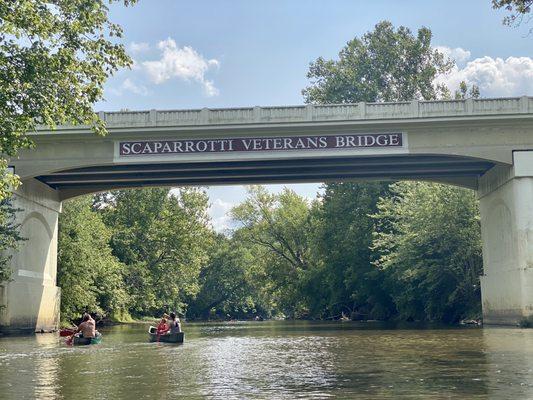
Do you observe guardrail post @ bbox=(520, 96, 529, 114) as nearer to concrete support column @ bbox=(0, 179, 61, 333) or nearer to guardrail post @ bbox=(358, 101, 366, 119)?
guardrail post @ bbox=(358, 101, 366, 119)

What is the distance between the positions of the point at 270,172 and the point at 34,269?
14519 millimetres

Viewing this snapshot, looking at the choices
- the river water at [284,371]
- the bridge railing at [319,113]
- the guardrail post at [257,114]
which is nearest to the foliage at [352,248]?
the bridge railing at [319,113]

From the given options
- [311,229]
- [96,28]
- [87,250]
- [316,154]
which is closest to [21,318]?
[87,250]

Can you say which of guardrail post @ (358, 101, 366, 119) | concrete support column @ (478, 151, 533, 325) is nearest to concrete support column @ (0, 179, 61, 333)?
guardrail post @ (358, 101, 366, 119)

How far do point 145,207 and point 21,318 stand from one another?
36.9 meters

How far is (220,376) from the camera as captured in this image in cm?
1677

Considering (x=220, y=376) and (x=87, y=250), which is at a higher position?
(x=87, y=250)

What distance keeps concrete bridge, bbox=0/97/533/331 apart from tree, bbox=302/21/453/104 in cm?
2576

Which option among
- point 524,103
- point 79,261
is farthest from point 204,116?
point 79,261

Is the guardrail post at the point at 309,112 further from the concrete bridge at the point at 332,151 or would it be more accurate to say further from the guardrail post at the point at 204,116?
the guardrail post at the point at 204,116

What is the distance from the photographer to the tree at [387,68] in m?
64.0

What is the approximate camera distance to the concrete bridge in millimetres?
34938

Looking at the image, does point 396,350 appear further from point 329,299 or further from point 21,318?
point 329,299

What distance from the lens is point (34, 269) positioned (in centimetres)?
3969
